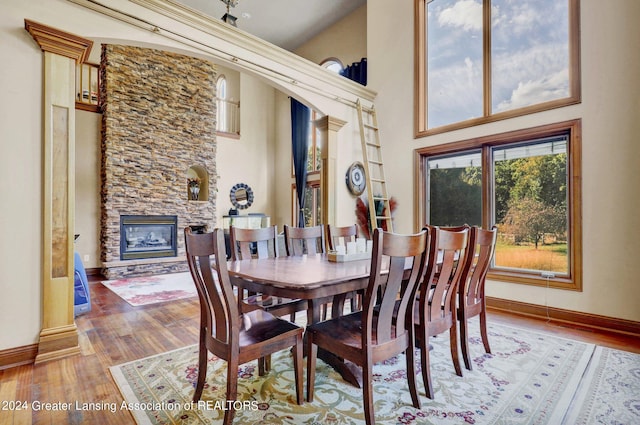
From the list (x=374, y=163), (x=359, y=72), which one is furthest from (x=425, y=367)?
(x=359, y=72)

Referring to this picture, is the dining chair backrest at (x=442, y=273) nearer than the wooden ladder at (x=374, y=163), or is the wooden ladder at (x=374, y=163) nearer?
the dining chair backrest at (x=442, y=273)

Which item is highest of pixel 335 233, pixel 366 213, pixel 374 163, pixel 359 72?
pixel 359 72

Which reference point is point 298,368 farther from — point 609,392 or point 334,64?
point 334,64

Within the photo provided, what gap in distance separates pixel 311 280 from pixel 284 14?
6.65 metres

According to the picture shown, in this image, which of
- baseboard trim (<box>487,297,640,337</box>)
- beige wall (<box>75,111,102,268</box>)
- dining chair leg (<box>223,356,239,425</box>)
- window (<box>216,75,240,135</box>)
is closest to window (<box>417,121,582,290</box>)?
baseboard trim (<box>487,297,640,337</box>)

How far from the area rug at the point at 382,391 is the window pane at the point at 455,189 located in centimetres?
186

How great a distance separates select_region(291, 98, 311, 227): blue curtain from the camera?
7570 millimetres

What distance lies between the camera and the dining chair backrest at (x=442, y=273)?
1.73 metres

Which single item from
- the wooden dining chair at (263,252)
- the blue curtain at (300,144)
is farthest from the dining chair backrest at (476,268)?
the blue curtain at (300,144)

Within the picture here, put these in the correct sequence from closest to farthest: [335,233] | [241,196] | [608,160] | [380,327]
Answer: [380,327]
[608,160]
[335,233]
[241,196]

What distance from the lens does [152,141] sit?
20.0 ft

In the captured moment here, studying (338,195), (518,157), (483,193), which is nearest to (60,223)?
(338,195)

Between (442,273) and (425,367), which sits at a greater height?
(442,273)

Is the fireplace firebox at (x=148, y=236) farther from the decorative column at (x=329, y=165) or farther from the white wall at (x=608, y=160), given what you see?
the white wall at (x=608, y=160)
